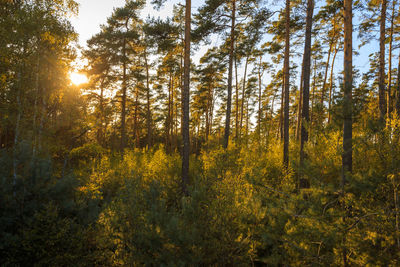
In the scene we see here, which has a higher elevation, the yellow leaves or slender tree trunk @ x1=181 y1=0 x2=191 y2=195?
the yellow leaves

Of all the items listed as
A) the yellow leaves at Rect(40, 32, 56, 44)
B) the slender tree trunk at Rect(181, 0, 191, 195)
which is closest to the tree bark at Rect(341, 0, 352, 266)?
the slender tree trunk at Rect(181, 0, 191, 195)

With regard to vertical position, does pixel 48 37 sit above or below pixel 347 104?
above

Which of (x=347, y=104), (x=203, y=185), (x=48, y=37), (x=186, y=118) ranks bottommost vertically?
(x=203, y=185)

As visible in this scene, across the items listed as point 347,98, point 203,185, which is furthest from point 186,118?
point 347,98

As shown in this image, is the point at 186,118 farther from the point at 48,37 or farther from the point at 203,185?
the point at 48,37

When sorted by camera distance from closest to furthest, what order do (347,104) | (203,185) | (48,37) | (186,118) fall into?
(347,104), (203,185), (48,37), (186,118)

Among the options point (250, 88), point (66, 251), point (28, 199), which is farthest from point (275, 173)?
point (250, 88)

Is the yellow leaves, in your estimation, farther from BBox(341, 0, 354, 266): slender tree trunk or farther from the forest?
BBox(341, 0, 354, 266): slender tree trunk

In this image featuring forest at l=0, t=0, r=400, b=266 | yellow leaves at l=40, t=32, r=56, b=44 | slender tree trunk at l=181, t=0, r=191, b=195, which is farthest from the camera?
slender tree trunk at l=181, t=0, r=191, b=195

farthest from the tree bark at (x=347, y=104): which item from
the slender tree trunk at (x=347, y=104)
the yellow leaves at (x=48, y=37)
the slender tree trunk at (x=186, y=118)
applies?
the yellow leaves at (x=48, y=37)

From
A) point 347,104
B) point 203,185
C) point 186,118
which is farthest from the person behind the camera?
point 186,118

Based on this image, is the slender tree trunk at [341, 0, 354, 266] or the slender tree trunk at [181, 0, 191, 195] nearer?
the slender tree trunk at [341, 0, 354, 266]

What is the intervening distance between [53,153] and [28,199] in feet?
17.7

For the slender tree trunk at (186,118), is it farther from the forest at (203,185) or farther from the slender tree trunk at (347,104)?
the slender tree trunk at (347,104)
